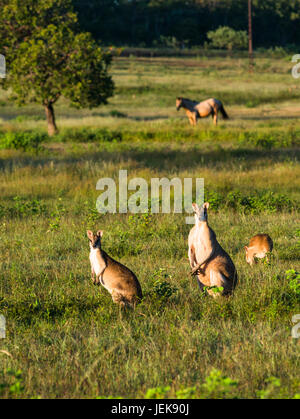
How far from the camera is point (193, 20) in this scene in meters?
95.1

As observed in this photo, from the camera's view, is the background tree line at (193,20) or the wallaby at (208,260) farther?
the background tree line at (193,20)

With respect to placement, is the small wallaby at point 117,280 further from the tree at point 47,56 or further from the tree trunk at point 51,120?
the tree trunk at point 51,120

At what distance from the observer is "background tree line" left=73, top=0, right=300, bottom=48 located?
9219 centimetres

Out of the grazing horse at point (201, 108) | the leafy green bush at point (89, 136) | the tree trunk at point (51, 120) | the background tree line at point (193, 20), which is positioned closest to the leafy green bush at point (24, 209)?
the leafy green bush at point (89, 136)

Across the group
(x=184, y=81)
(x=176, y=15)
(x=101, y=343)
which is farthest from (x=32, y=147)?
(x=176, y=15)

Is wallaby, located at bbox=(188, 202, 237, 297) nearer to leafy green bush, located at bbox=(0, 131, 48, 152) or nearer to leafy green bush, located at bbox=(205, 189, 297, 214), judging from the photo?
leafy green bush, located at bbox=(205, 189, 297, 214)

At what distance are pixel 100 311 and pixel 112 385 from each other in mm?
1670

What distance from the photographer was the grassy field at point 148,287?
4.87m

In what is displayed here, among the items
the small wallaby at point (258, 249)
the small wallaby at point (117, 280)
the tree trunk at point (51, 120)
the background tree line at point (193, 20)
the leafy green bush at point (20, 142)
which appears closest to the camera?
the small wallaby at point (117, 280)

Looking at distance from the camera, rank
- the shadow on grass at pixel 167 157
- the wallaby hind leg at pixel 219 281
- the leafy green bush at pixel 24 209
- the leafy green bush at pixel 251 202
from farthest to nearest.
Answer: the shadow on grass at pixel 167 157
the leafy green bush at pixel 251 202
the leafy green bush at pixel 24 209
the wallaby hind leg at pixel 219 281

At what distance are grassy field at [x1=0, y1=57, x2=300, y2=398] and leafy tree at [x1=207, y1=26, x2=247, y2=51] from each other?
70.5 metres

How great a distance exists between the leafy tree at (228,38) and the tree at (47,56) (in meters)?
66.4

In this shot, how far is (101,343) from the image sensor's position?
18.0 ft

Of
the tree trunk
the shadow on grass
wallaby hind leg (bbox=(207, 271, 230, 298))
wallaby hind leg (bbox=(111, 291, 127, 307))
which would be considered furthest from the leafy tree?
wallaby hind leg (bbox=(111, 291, 127, 307))
